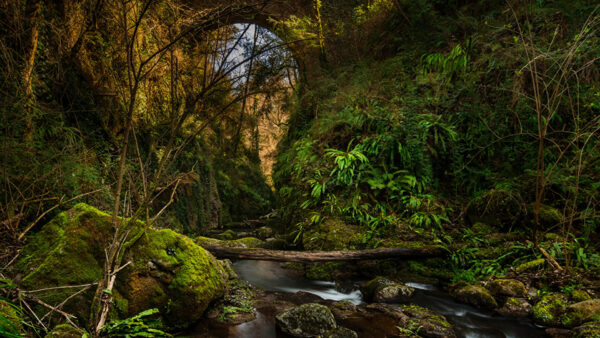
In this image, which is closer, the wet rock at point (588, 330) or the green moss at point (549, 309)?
the wet rock at point (588, 330)

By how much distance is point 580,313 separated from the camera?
308cm

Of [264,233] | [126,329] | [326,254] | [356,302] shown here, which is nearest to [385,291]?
[356,302]

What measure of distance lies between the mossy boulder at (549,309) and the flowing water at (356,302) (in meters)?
0.13

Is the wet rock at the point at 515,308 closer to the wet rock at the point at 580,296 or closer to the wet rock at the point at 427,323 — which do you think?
the wet rock at the point at 580,296

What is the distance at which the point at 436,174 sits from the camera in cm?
646

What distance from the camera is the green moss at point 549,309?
3289 mm

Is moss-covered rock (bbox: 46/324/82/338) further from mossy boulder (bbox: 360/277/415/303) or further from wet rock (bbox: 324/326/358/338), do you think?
mossy boulder (bbox: 360/277/415/303)

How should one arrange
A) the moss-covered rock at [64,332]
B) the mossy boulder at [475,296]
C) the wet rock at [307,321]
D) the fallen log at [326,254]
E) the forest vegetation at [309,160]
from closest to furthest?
the moss-covered rock at [64,332] → the forest vegetation at [309,160] → the wet rock at [307,321] → the mossy boulder at [475,296] → the fallen log at [326,254]

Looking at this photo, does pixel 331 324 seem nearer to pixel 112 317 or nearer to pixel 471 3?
pixel 112 317

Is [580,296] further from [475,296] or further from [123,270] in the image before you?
[123,270]

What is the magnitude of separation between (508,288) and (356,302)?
2132 mm

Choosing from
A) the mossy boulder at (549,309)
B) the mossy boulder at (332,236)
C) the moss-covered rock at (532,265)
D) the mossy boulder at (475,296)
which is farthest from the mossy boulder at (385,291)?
the moss-covered rock at (532,265)

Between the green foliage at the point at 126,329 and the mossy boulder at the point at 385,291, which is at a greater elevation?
the green foliage at the point at 126,329

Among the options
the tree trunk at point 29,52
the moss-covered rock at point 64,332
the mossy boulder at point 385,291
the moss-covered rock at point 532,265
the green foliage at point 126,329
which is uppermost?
the tree trunk at point 29,52
